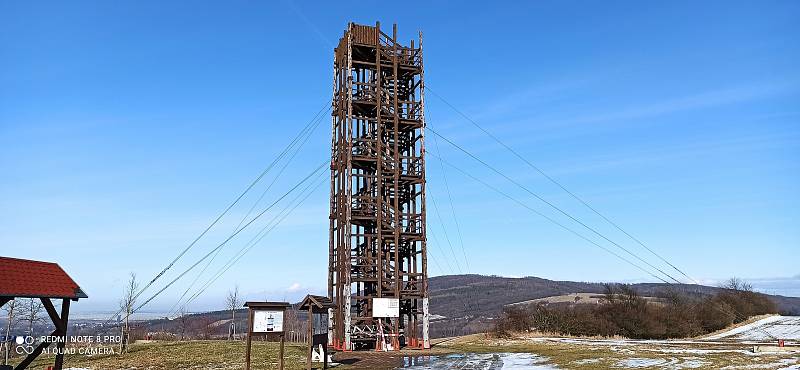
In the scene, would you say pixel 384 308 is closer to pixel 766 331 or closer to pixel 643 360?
pixel 643 360

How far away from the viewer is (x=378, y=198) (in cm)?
4006

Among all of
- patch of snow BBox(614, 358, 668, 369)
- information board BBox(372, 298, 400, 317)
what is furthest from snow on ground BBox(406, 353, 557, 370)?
information board BBox(372, 298, 400, 317)

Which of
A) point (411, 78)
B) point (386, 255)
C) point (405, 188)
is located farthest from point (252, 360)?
point (411, 78)

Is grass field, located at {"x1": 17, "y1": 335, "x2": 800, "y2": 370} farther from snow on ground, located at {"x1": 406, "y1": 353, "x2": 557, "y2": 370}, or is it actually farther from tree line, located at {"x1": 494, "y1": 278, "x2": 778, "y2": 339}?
tree line, located at {"x1": 494, "y1": 278, "x2": 778, "y2": 339}

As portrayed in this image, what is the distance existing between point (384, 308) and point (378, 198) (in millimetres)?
7488

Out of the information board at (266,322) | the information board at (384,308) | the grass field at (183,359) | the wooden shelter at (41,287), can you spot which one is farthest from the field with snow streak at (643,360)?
the wooden shelter at (41,287)

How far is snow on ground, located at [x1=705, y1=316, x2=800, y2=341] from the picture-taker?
43562 mm

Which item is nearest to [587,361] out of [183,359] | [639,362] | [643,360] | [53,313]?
[639,362]

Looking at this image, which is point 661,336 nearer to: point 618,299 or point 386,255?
point 618,299

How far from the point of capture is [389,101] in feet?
141

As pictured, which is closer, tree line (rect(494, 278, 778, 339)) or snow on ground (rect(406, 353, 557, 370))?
snow on ground (rect(406, 353, 557, 370))

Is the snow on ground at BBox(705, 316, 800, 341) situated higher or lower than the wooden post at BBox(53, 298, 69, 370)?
lower

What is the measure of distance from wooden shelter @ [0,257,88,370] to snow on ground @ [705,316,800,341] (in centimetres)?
4428

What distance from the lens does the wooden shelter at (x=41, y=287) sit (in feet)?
57.7
